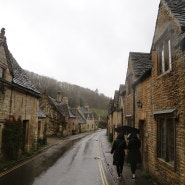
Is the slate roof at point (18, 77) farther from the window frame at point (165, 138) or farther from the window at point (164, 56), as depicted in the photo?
the window frame at point (165, 138)

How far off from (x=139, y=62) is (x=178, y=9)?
26.6 ft

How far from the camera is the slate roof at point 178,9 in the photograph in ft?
27.3

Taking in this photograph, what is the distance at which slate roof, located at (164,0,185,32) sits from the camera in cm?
833

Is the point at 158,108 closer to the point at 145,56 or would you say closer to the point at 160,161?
the point at 160,161

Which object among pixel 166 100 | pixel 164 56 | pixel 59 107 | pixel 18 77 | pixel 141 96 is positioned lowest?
pixel 166 100

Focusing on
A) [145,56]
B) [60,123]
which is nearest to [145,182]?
[145,56]

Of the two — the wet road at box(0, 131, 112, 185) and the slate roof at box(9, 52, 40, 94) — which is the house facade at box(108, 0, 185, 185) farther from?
the slate roof at box(9, 52, 40, 94)

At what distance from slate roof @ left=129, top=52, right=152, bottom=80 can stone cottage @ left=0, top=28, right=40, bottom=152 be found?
760cm

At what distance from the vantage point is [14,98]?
15422mm

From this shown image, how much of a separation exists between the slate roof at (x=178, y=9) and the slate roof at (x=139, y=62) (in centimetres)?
622

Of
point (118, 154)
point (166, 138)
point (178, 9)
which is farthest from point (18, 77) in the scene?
point (178, 9)

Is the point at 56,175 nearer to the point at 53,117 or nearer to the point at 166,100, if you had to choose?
the point at 166,100

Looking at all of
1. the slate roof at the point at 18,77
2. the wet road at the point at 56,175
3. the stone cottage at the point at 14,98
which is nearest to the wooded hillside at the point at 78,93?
the stone cottage at the point at 14,98

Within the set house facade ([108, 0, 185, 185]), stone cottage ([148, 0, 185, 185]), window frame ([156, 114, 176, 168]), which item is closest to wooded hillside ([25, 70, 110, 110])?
house facade ([108, 0, 185, 185])
